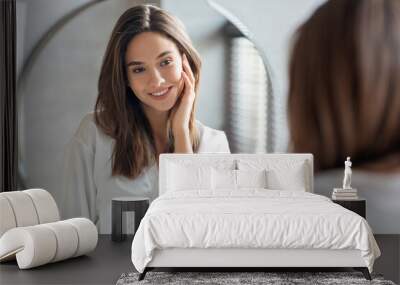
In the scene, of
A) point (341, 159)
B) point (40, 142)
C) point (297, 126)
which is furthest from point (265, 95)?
point (40, 142)

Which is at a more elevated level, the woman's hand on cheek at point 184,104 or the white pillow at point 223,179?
the woman's hand on cheek at point 184,104

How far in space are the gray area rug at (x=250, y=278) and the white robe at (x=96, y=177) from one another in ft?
7.10

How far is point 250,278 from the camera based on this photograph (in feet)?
17.4

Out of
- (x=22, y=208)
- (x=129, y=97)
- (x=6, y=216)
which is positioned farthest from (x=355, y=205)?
(x=6, y=216)

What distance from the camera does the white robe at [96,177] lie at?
300 inches

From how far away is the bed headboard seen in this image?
7.27 m

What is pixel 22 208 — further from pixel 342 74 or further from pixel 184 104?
pixel 342 74

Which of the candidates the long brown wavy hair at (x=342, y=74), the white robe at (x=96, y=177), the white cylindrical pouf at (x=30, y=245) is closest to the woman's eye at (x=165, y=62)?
the white robe at (x=96, y=177)

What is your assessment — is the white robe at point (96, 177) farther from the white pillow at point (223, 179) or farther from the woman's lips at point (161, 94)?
the white pillow at point (223, 179)

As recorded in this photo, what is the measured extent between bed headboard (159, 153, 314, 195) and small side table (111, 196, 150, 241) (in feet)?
1.04

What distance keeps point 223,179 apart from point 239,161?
0.56 meters

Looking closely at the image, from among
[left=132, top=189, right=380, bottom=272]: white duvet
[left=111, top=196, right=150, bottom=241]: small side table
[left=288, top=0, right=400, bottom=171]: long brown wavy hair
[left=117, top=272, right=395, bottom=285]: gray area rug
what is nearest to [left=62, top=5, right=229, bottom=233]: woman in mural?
[left=111, top=196, right=150, bottom=241]: small side table

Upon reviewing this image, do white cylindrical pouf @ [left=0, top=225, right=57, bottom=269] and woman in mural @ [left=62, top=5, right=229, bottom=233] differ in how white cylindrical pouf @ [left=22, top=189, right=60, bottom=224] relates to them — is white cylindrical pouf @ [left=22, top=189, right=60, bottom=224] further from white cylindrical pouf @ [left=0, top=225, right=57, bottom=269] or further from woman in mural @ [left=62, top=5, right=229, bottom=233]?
woman in mural @ [left=62, top=5, right=229, bottom=233]

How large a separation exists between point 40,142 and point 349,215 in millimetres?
3790
